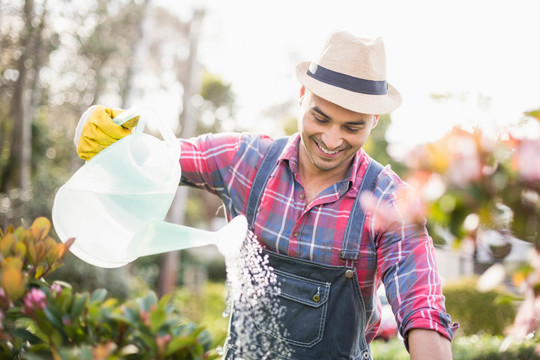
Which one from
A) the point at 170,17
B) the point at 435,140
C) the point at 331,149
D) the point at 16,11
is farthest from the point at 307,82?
the point at 170,17

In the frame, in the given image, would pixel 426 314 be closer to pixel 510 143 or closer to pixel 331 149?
pixel 331 149

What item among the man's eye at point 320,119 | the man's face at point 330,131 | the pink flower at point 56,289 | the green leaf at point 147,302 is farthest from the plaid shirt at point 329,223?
the pink flower at point 56,289

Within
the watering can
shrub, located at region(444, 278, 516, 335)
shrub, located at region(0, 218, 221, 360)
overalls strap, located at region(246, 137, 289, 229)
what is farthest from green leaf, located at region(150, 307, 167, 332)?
shrub, located at region(444, 278, 516, 335)

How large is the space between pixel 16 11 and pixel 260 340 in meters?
7.40

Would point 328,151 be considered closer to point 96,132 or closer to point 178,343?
point 96,132

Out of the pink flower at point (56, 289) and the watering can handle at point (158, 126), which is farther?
the watering can handle at point (158, 126)

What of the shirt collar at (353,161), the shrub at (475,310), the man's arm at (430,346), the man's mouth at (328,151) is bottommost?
the shrub at (475,310)

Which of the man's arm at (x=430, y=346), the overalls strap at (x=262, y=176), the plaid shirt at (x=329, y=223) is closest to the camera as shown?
the man's arm at (x=430, y=346)

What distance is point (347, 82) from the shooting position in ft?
5.91

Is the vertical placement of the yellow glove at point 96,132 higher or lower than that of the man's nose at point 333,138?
lower

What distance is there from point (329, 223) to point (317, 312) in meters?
0.31

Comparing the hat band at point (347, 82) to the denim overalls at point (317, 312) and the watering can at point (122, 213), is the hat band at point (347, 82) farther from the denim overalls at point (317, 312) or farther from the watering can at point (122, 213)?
the watering can at point (122, 213)

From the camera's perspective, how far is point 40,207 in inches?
271

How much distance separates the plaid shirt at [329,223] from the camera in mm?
1553
